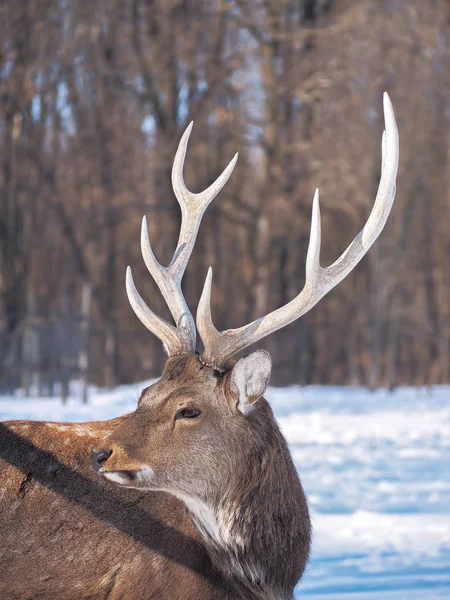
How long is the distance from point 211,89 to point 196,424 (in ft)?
56.9

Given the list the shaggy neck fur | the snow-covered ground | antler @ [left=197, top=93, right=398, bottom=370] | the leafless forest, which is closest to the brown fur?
the shaggy neck fur

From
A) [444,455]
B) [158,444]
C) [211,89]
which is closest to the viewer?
[158,444]

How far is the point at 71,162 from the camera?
1017 inches

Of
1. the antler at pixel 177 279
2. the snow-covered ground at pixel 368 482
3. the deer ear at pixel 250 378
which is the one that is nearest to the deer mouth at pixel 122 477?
the deer ear at pixel 250 378

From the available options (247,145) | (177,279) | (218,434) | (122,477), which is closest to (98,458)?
(122,477)

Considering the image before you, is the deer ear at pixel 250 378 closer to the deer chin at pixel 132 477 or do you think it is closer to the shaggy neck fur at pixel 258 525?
the shaggy neck fur at pixel 258 525

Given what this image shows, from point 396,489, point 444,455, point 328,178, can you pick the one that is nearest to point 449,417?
point 444,455

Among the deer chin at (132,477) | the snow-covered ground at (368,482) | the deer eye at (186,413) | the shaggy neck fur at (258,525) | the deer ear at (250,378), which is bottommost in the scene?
the snow-covered ground at (368,482)

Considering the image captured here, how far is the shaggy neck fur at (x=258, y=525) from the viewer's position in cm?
402

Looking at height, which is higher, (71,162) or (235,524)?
(71,162)

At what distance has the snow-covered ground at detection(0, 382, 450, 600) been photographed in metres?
5.64

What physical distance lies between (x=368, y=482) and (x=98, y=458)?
18.1ft

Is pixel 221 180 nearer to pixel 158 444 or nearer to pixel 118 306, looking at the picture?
pixel 158 444

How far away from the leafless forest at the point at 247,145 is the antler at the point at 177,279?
11906 mm
